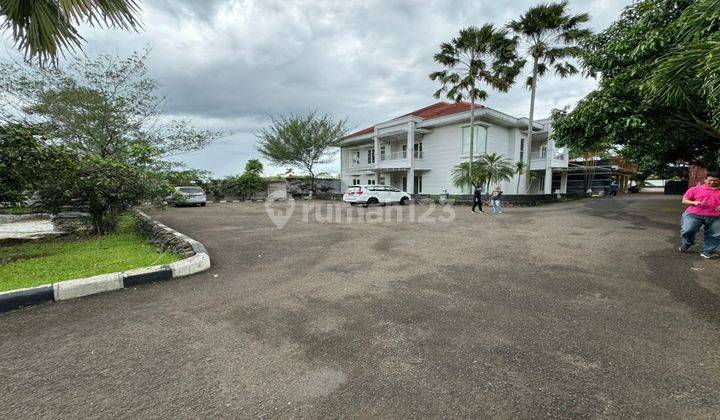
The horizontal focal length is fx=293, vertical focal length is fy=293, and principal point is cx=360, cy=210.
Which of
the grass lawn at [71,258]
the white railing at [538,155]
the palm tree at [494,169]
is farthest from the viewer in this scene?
the white railing at [538,155]

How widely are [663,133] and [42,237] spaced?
1926 cm

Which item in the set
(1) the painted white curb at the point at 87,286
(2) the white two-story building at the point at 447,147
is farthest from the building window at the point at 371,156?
(1) the painted white curb at the point at 87,286

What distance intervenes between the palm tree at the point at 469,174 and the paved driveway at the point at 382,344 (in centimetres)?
1371

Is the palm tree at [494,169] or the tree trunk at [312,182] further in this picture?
the tree trunk at [312,182]

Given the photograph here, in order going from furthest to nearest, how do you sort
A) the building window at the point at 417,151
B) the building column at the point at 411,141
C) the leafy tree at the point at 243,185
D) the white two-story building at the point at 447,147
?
the leafy tree at the point at 243,185 → the building window at the point at 417,151 → the building column at the point at 411,141 → the white two-story building at the point at 447,147

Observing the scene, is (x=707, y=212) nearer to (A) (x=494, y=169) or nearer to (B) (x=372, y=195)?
(A) (x=494, y=169)

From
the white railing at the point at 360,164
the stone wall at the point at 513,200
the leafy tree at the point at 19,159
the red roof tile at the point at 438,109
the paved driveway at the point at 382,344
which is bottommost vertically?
the paved driveway at the point at 382,344

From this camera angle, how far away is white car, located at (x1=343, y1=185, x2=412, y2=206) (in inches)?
720

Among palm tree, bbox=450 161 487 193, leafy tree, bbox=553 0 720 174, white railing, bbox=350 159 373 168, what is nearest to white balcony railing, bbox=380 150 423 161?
white railing, bbox=350 159 373 168

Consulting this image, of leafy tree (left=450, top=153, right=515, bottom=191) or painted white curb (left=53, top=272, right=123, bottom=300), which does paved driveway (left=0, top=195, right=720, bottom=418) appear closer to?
painted white curb (left=53, top=272, right=123, bottom=300)

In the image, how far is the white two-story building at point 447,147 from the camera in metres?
21.1

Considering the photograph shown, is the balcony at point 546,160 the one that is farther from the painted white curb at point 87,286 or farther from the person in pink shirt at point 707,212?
the painted white curb at point 87,286

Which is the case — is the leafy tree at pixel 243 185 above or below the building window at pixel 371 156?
below

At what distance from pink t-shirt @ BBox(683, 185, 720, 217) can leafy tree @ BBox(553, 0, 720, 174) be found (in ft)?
5.96
